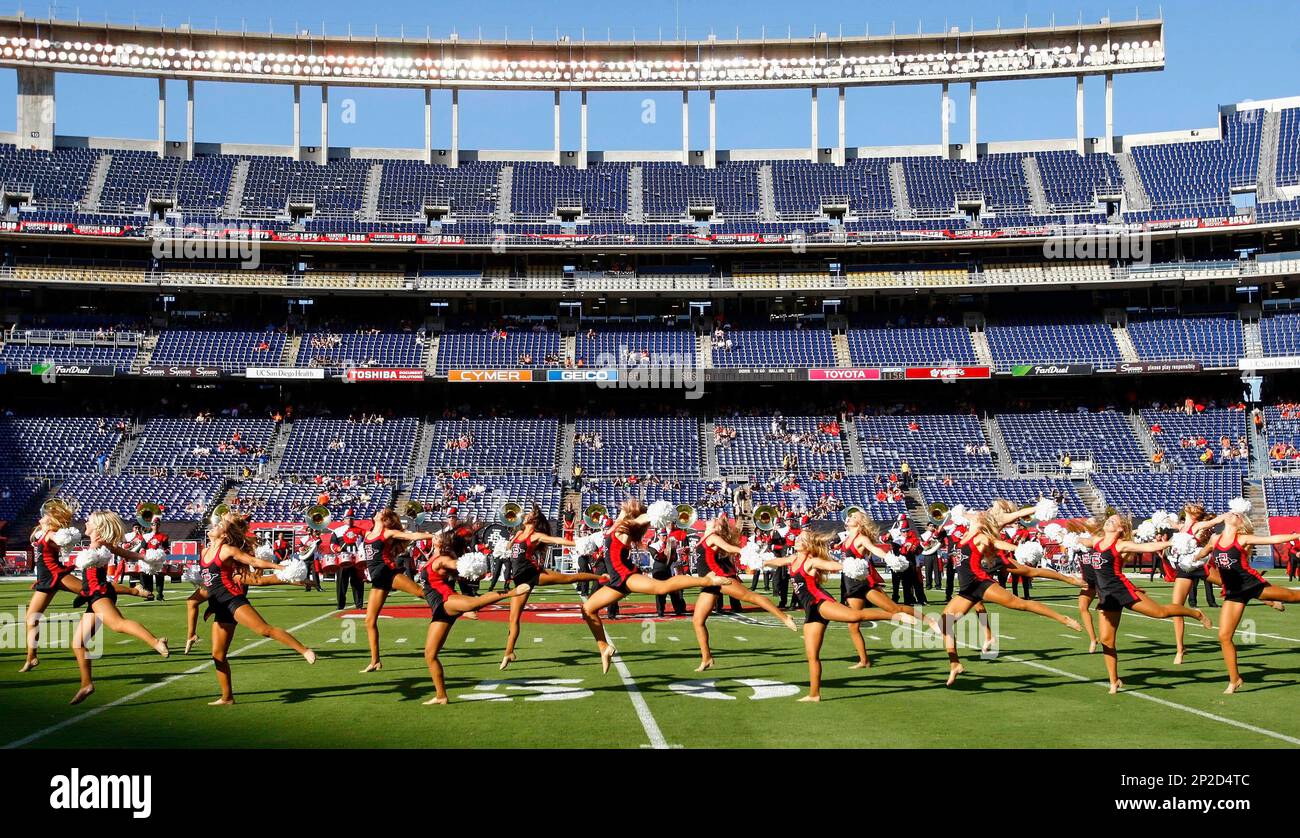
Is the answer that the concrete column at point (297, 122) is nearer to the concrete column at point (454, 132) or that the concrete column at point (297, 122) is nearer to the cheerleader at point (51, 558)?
the concrete column at point (454, 132)

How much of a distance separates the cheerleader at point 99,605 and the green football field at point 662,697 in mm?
383

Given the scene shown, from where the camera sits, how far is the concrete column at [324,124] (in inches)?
2096

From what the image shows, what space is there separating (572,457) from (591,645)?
98.0 ft

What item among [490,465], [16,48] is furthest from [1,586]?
[16,48]

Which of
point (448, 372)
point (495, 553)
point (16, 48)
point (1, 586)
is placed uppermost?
point (16, 48)

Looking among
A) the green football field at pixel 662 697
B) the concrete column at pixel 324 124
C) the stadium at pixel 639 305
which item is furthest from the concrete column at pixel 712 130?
the green football field at pixel 662 697

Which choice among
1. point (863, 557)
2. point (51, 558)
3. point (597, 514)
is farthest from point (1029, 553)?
point (51, 558)

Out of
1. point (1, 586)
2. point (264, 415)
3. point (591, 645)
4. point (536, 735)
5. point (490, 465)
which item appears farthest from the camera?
point (264, 415)

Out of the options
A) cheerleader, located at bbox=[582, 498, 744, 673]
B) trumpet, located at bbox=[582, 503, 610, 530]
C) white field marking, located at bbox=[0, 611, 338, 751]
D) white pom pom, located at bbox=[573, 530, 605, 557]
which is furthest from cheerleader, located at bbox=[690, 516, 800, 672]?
white field marking, located at bbox=[0, 611, 338, 751]

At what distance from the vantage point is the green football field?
28.9ft

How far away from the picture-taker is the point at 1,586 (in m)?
29.0

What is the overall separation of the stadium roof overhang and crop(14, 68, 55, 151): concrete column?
38.4 inches

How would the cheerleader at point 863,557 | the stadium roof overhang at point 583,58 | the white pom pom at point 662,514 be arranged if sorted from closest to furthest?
the white pom pom at point 662,514
the cheerleader at point 863,557
the stadium roof overhang at point 583,58

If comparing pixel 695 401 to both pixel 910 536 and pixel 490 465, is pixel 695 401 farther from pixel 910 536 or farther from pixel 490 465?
pixel 910 536
